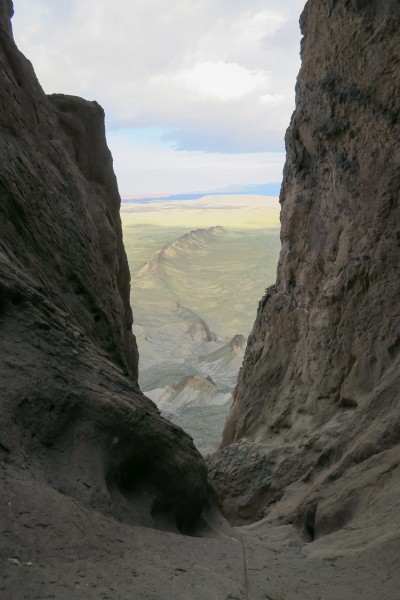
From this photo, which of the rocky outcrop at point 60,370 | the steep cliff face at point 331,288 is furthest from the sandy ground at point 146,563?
the steep cliff face at point 331,288

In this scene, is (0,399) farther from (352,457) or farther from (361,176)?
(361,176)

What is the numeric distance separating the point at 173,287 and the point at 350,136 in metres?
60.2

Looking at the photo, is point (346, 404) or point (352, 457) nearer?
point (352, 457)

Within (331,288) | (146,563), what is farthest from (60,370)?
(331,288)

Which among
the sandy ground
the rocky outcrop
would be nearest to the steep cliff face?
the sandy ground

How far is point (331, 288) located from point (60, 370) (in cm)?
707

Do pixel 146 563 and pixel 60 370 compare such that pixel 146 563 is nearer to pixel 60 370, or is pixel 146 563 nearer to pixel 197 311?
pixel 60 370

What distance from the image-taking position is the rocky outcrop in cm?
400

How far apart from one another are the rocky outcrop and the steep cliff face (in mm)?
2584

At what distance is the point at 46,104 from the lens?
9.82 metres

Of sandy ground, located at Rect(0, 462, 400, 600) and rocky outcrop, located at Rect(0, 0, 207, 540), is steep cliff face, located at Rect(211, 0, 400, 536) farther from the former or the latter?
rocky outcrop, located at Rect(0, 0, 207, 540)

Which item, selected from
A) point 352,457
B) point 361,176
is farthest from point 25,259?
point 361,176

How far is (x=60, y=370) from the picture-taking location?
4.56 m

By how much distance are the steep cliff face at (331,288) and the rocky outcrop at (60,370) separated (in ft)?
8.48
